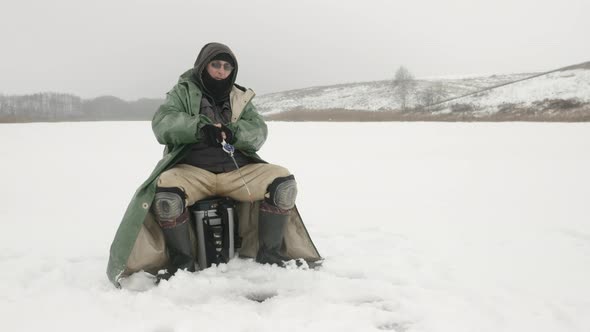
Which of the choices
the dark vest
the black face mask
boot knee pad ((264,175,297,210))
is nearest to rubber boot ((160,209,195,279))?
the dark vest

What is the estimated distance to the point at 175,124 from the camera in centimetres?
276

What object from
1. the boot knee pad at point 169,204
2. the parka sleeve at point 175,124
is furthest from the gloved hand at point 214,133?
the boot knee pad at point 169,204

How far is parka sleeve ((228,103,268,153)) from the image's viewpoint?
2920mm

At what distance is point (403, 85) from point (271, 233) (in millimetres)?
56218

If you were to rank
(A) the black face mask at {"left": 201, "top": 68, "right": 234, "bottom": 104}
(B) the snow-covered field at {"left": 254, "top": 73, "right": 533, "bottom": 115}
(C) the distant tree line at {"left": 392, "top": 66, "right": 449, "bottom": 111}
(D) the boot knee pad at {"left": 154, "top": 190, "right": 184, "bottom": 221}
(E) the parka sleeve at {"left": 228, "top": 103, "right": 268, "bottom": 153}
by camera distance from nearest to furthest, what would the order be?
1. (D) the boot knee pad at {"left": 154, "top": 190, "right": 184, "bottom": 221}
2. (E) the parka sleeve at {"left": 228, "top": 103, "right": 268, "bottom": 153}
3. (A) the black face mask at {"left": 201, "top": 68, "right": 234, "bottom": 104}
4. (C) the distant tree line at {"left": 392, "top": 66, "right": 449, "bottom": 111}
5. (B) the snow-covered field at {"left": 254, "top": 73, "right": 533, "bottom": 115}

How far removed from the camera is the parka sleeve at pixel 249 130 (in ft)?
9.58

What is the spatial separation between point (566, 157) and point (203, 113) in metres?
8.21

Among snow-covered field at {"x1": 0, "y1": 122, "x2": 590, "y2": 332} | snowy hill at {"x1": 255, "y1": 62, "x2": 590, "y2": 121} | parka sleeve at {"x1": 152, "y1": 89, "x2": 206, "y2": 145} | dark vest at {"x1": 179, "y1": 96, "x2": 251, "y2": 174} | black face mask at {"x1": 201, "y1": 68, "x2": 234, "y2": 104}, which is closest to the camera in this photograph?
snow-covered field at {"x1": 0, "y1": 122, "x2": 590, "y2": 332}

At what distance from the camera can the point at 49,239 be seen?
3.66 m

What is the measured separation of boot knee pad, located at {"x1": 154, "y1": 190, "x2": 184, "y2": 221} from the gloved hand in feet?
1.28

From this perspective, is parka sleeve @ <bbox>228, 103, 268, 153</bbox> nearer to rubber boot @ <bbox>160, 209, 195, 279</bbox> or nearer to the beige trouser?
the beige trouser

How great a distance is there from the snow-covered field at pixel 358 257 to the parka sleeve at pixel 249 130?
2.79 ft

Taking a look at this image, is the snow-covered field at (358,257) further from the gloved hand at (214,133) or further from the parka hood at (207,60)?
the parka hood at (207,60)

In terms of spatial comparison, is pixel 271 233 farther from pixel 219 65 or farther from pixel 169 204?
pixel 219 65
